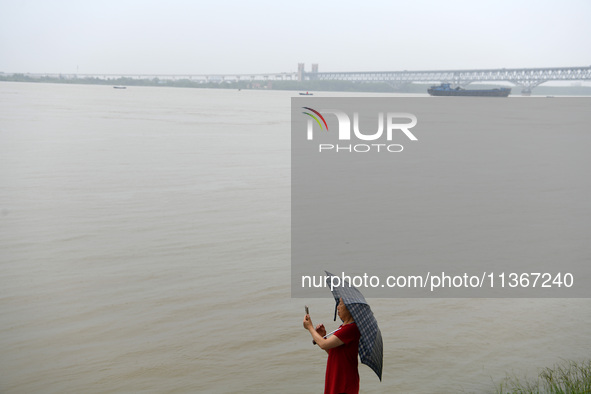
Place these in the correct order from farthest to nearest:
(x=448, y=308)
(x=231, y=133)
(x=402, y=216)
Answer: (x=231, y=133)
(x=402, y=216)
(x=448, y=308)

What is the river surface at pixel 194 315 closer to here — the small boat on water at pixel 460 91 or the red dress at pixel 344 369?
the red dress at pixel 344 369

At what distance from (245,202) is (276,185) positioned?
7.23 ft

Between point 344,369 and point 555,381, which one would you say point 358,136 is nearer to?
point 555,381

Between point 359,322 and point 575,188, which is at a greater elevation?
point 359,322

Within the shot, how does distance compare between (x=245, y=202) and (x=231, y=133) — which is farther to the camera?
(x=231, y=133)

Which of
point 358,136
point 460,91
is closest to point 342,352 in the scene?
point 358,136

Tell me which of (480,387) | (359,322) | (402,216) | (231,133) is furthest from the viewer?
(231,133)

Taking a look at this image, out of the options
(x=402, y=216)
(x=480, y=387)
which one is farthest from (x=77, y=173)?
(x=480, y=387)

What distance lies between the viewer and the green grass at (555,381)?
17.7 feet

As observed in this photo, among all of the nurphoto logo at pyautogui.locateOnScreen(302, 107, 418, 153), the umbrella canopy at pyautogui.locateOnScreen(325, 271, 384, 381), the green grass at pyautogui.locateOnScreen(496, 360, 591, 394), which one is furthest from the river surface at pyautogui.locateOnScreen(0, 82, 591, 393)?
the nurphoto logo at pyautogui.locateOnScreen(302, 107, 418, 153)

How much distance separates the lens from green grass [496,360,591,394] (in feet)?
17.7

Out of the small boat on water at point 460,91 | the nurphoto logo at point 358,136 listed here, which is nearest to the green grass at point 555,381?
the nurphoto logo at point 358,136

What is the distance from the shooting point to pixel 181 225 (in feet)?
35.6

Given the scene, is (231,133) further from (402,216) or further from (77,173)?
(402,216)
